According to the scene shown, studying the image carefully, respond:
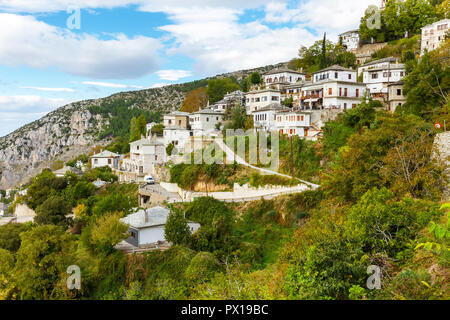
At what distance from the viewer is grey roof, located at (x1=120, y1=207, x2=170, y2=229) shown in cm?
3070

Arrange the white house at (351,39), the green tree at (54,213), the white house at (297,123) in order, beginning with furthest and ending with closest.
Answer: the white house at (351,39) < the white house at (297,123) < the green tree at (54,213)

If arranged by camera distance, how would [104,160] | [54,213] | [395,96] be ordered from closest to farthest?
[54,213] < [395,96] < [104,160]

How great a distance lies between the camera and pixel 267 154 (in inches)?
1608

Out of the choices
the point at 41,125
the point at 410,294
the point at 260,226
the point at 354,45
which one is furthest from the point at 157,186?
the point at 41,125

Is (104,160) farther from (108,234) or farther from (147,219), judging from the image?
(108,234)

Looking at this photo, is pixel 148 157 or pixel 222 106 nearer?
pixel 148 157

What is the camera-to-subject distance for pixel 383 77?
4597 centimetres

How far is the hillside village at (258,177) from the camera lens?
841 inches

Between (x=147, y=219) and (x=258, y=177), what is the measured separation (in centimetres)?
1338

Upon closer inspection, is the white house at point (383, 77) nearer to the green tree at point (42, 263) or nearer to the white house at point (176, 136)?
the white house at point (176, 136)

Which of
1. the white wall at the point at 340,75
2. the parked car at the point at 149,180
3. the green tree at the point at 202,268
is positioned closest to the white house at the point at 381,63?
the white wall at the point at 340,75

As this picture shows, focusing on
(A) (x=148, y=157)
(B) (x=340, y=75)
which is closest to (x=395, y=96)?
(B) (x=340, y=75)

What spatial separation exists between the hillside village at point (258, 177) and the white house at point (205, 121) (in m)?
0.21

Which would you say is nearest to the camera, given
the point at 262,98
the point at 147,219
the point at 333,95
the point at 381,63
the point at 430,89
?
the point at 147,219
